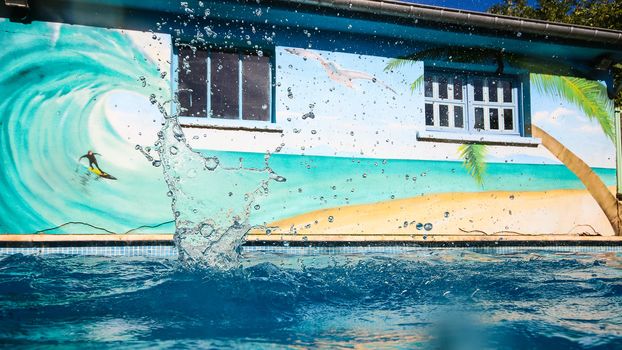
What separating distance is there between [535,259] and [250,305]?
4590 mm

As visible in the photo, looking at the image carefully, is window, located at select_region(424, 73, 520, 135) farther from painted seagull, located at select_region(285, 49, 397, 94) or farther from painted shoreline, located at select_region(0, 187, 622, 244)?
painted seagull, located at select_region(285, 49, 397, 94)

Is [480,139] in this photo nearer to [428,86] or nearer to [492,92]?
[492,92]

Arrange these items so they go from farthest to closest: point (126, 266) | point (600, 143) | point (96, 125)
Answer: point (600, 143) < point (96, 125) < point (126, 266)

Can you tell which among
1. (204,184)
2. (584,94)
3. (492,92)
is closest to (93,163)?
(204,184)

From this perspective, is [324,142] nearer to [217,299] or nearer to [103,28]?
[103,28]

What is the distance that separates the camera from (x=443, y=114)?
378 inches

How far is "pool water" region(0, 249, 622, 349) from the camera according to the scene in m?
2.64

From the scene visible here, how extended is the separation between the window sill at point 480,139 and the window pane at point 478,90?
822 millimetres

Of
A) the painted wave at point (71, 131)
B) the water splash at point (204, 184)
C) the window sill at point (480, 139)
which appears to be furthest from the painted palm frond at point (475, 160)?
the painted wave at point (71, 131)

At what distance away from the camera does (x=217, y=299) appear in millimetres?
3383

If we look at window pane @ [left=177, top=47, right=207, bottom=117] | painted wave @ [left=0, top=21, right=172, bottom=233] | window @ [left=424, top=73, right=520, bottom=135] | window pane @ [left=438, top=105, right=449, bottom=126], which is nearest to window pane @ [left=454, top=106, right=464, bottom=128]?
window @ [left=424, top=73, right=520, bottom=135]

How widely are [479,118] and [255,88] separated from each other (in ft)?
14.5

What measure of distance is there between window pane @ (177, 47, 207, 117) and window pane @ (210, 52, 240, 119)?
15 centimetres

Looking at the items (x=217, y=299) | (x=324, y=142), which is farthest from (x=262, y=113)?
(x=217, y=299)
